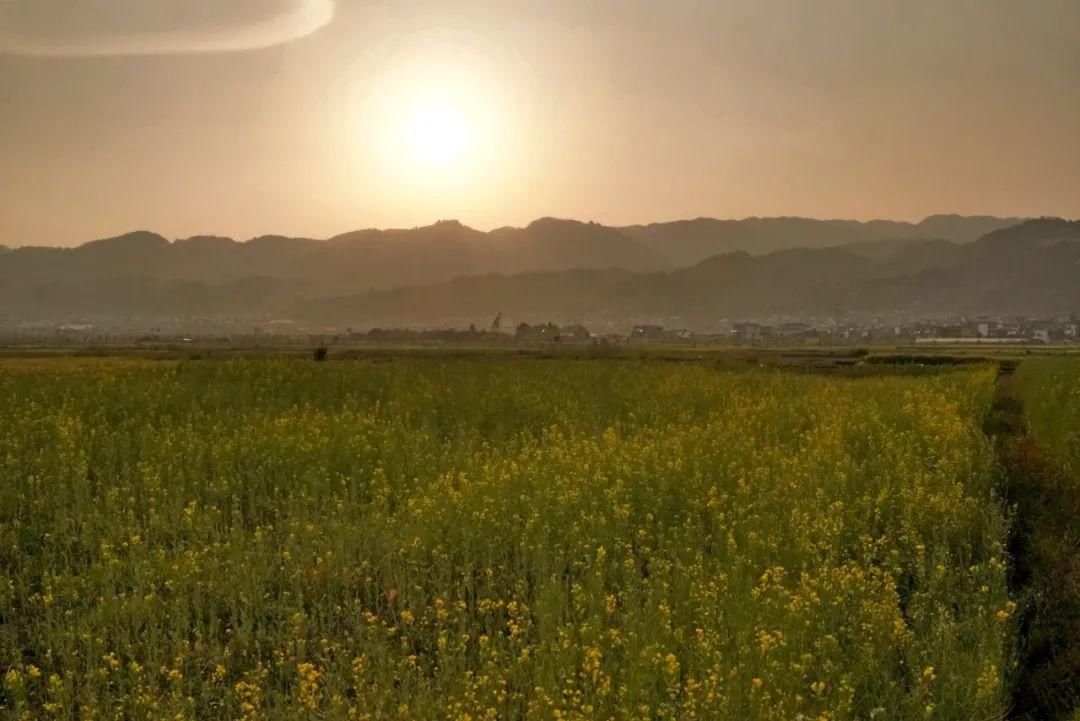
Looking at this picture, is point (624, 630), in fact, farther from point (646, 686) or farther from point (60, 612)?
point (60, 612)

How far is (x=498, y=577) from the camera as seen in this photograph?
432 inches

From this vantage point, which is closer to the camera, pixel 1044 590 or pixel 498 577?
pixel 1044 590

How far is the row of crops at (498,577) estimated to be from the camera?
767 centimetres

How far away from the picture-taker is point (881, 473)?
1592 cm

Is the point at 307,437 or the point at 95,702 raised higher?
the point at 307,437

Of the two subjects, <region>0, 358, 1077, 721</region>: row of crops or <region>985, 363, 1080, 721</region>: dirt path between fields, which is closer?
<region>0, 358, 1077, 721</region>: row of crops

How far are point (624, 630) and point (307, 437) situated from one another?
11.6 metres

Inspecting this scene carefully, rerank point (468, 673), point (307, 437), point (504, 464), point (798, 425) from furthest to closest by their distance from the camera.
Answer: point (798, 425) < point (307, 437) < point (504, 464) < point (468, 673)

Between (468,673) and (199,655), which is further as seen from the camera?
(199,655)

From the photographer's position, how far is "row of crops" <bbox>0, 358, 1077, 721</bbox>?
7672 mm

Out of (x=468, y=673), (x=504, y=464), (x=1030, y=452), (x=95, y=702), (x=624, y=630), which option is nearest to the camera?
(x=468, y=673)

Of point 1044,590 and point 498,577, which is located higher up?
point 498,577

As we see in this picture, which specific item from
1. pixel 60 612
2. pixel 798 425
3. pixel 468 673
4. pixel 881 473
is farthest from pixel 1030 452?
pixel 60 612

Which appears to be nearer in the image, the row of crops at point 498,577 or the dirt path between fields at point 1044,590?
A: the row of crops at point 498,577
